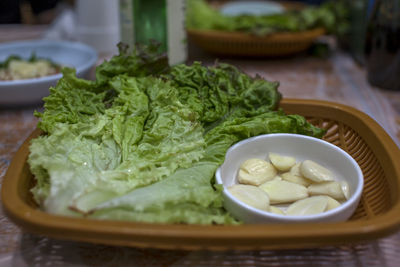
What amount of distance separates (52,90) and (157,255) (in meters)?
0.60

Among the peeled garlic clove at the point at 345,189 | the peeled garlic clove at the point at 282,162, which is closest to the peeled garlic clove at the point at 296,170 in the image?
the peeled garlic clove at the point at 282,162

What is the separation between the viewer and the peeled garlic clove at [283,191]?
3.14ft

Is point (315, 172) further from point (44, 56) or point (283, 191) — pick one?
point (44, 56)

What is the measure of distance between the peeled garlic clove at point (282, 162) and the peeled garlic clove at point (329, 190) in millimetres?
113

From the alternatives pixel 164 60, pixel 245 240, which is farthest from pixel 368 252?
pixel 164 60

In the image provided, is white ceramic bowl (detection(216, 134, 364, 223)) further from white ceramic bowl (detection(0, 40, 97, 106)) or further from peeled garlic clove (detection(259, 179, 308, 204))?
white ceramic bowl (detection(0, 40, 97, 106))

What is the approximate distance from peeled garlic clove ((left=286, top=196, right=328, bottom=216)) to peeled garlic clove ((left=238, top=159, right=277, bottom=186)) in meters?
0.14

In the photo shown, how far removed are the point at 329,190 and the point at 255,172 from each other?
21 cm

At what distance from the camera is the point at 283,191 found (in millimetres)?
970

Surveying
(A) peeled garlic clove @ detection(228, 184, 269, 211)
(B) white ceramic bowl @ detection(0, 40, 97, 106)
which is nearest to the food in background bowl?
(B) white ceramic bowl @ detection(0, 40, 97, 106)

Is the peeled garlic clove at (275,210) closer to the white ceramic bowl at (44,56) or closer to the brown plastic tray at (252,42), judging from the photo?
the white ceramic bowl at (44,56)

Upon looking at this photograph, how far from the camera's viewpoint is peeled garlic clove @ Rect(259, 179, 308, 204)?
96 cm

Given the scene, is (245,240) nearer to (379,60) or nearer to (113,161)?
(113,161)

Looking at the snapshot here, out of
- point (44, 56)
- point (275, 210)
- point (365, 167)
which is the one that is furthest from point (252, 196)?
point (44, 56)
